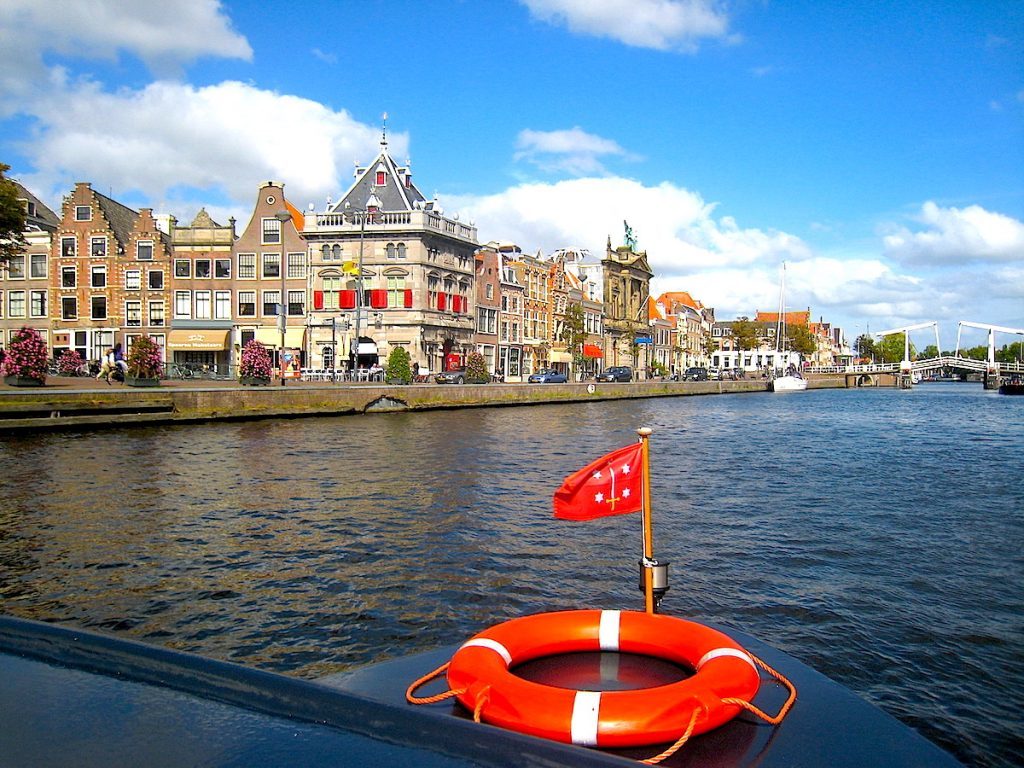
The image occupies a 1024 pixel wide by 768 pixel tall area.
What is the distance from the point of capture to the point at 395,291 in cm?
5784

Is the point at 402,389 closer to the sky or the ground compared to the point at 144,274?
closer to the ground

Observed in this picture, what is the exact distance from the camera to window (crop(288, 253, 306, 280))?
2325 inches

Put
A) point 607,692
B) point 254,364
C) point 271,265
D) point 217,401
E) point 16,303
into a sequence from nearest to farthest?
point 607,692 → point 217,401 → point 254,364 → point 271,265 → point 16,303

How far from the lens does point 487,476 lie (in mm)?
18953

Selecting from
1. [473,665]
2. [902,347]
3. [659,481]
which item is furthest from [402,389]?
[902,347]

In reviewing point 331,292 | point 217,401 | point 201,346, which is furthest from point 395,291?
point 217,401

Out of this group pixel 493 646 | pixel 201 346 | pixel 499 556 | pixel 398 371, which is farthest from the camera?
pixel 201 346

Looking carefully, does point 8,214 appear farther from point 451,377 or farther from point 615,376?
point 615,376

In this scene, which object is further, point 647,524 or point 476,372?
point 476,372

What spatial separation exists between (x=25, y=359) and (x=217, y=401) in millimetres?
7992

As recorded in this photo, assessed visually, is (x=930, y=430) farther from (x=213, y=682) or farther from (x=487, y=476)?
(x=213, y=682)

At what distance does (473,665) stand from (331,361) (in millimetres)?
56010

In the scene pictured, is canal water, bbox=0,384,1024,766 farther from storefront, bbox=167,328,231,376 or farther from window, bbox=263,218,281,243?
window, bbox=263,218,281,243

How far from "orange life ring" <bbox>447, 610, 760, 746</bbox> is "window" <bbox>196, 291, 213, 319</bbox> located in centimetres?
5812
